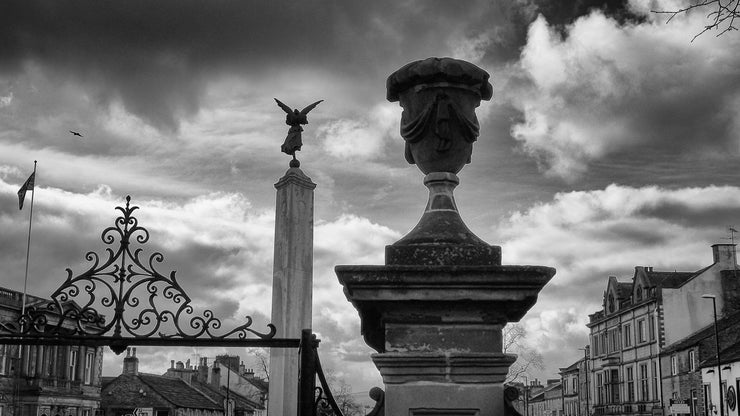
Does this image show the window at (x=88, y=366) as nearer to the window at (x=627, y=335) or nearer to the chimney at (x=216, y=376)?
the chimney at (x=216, y=376)

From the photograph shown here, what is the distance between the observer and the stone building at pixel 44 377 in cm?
3625

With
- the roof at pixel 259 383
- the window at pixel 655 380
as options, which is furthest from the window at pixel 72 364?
the window at pixel 655 380

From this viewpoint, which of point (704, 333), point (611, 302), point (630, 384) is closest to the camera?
point (704, 333)

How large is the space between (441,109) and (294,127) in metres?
6.93

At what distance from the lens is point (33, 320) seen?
5301 millimetres

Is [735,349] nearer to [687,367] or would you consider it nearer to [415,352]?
[687,367]

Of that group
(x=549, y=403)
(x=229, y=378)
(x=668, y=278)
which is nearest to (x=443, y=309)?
(x=668, y=278)

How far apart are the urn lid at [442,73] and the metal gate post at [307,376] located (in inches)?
60.5

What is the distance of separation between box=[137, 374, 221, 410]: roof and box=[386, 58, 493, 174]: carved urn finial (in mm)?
52715

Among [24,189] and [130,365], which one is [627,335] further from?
[24,189]

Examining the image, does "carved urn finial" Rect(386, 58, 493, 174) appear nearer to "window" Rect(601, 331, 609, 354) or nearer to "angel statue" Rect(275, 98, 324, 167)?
"angel statue" Rect(275, 98, 324, 167)

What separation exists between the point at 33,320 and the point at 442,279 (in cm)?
287

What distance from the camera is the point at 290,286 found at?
9844 millimetres

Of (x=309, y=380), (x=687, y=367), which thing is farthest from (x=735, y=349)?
(x=309, y=380)
